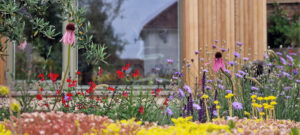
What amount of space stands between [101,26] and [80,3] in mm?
513

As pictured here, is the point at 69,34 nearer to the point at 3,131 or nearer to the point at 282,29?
the point at 3,131

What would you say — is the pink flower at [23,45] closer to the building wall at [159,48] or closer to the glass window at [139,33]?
the glass window at [139,33]

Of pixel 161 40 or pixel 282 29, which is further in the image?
pixel 282 29

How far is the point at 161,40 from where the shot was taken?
21.5ft

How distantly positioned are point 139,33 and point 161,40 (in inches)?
15.9

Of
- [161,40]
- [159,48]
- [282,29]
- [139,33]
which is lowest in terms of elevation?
[159,48]

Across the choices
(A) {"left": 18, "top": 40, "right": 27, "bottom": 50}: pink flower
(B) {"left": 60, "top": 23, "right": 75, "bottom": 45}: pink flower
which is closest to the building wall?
(A) {"left": 18, "top": 40, "right": 27, "bottom": 50}: pink flower

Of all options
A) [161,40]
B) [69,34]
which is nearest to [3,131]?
[69,34]

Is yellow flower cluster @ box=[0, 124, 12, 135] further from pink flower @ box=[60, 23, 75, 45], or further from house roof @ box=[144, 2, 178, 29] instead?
house roof @ box=[144, 2, 178, 29]

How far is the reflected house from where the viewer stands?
21.1ft

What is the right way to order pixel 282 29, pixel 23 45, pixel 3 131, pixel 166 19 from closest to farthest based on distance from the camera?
1. pixel 3 131
2. pixel 23 45
3. pixel 166 19
4. pixel 282 29

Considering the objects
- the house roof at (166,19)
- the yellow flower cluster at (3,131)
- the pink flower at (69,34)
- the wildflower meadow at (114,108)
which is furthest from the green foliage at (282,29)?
the yellow flower cluster at (3,131)

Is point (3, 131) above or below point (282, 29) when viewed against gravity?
below

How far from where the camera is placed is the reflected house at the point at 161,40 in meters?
6.44
